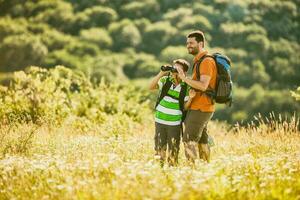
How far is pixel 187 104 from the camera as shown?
5812 millimetres

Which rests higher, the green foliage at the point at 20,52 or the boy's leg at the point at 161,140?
the green foliage at the point at 20,52

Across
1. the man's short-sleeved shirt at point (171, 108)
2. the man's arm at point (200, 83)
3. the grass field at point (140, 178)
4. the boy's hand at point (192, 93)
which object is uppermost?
the man's arm at point (200, 83)

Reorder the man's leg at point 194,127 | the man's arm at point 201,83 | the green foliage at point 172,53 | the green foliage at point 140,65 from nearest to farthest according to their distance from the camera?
the man's arm at point 201,83 → the man's leg at point 194,127 → the green foliage at point 172,53 → the green foliage at point 140,65

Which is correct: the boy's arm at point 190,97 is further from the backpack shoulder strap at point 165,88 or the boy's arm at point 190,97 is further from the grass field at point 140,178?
the grass field at point 140,178

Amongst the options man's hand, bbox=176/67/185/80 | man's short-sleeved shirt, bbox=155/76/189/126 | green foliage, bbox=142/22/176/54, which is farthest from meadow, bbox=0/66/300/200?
green foliage, bbox=142/22/176/54

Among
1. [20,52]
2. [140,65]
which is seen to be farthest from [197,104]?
[140,65]

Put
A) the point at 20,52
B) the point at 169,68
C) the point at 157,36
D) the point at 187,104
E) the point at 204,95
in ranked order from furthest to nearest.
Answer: the point at 157,36, the point at 20,52, the point at 169,68, the point at 187,104, the point at 204,95

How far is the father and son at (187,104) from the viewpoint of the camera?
18.6 ft

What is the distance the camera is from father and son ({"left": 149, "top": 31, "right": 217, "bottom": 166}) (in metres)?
5.66

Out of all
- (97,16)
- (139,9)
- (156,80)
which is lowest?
(156,80)

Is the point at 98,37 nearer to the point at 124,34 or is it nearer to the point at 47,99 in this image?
the point at 124,34

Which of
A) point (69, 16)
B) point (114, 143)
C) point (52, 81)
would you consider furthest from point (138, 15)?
point (114, 143)

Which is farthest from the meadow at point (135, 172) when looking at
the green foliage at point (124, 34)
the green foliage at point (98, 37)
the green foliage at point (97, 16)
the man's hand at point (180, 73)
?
the green foliage at point (97, 16)

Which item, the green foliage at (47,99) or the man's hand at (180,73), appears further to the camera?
the green foliage at (47,99)
